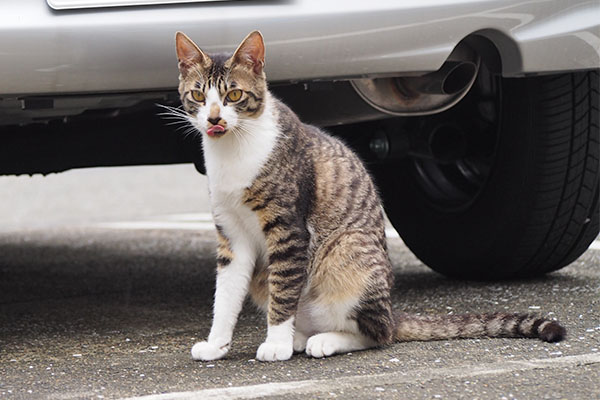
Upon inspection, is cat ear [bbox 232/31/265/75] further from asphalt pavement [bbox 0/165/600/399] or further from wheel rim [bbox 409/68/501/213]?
wheel rim [bbox 409/68/501/213]

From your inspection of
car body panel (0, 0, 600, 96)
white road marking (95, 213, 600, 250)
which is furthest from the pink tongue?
white road marking (95, 213, 600, 250)

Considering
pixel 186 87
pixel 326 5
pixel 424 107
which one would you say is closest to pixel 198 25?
pixel 186 87

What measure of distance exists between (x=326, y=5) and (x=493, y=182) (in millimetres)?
1133

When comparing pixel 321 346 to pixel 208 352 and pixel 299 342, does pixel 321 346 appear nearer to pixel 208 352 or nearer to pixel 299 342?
pixel 299 342

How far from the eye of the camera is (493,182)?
→ 3777 millimetres

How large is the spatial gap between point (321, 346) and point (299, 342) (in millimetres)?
158

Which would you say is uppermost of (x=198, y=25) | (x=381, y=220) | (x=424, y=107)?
(x=198, y=25)

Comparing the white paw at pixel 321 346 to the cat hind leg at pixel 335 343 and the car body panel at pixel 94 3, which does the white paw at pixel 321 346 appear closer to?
the cat hind leg at pixel 335 343

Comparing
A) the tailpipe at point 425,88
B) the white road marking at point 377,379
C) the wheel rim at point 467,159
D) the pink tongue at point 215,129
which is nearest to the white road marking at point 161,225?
the wheel rim at point 467,159

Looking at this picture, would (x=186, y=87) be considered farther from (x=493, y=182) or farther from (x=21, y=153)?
(x=493, y=182)

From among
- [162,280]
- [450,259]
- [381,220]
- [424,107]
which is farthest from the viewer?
[162,280]

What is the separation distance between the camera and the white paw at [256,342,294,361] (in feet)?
9.30

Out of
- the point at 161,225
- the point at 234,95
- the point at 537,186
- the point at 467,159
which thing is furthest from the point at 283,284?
the point at 161,225

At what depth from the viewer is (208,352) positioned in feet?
9.40
